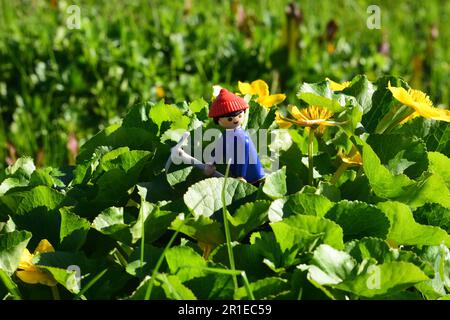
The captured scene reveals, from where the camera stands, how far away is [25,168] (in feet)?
6.33

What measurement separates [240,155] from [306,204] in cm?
22

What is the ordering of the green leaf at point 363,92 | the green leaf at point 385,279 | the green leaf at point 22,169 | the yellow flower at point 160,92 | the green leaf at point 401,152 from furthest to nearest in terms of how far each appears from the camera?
the yellow flower at point 160,92, the green leaf at point 363,92, the green leaf at point 22,169, the green leaf at point 401,152, the green leaf at point 385,279

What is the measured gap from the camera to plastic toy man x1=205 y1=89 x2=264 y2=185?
1.72 metres

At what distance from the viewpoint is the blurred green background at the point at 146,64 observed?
4422mm

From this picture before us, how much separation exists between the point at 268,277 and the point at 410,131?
26.6 inches

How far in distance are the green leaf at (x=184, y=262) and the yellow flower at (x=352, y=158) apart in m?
0.50

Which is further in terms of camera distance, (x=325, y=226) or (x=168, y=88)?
(x=168, y=88)

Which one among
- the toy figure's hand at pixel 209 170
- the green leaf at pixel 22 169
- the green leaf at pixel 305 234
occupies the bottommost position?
the green leaf at pixel 305 234

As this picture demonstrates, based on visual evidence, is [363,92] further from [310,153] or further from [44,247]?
[44,247]

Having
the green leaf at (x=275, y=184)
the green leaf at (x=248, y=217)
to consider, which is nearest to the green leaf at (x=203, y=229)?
the green leaf at (x=248, y=217)

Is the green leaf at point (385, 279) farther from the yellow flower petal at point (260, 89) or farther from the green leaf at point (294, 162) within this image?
the yellow flower petal at point (260, 89)

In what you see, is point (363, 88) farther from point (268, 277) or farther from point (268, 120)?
point (268, 277)

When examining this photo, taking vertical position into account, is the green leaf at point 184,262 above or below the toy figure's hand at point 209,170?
below
